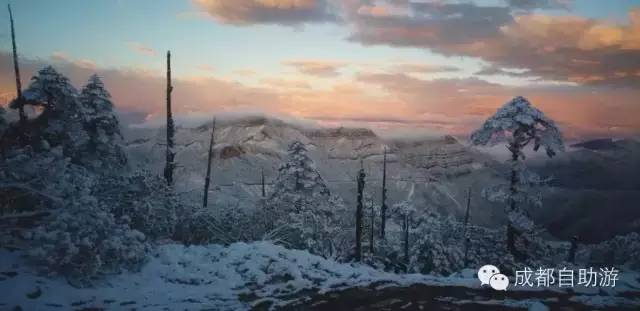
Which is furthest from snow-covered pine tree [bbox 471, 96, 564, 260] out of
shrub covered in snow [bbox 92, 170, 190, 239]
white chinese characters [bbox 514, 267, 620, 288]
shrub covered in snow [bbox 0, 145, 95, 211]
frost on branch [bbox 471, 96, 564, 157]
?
shrub covered in snow [bbox 0, 145, 95, 211]

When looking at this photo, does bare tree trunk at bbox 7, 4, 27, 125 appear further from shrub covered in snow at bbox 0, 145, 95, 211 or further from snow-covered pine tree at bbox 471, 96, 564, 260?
snow-covered pine tree at bbox 471, 96, 564, 260

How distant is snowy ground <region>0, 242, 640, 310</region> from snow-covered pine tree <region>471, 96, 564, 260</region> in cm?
631

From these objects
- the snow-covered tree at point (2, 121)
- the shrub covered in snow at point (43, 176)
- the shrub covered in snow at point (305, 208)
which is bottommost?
the shrub covered in snow at point (305, 208)

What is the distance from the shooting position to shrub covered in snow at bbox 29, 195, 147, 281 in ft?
36.3

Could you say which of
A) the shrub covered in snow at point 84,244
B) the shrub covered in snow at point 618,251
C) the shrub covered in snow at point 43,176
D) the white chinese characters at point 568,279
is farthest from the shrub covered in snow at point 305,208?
the shrub covered in snow at point 618,251

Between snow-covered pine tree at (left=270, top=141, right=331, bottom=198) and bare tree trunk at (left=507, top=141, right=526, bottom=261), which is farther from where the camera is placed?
snow-covered pine tree at (left=270, top=141, right=331, bottom=198)

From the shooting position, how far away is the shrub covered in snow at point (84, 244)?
435 inches

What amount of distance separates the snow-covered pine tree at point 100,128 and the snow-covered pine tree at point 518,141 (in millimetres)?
20087

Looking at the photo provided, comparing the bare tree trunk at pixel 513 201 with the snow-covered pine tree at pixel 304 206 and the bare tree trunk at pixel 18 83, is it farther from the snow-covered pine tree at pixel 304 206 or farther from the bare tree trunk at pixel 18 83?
the bare tree trunk at pixel 18 83

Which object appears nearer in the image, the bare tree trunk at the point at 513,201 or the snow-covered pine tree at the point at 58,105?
the bare tree trunk at the point at 513,201

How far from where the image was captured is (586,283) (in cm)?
1311

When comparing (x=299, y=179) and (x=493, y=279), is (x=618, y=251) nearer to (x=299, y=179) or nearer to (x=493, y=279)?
(x=299, y=179)

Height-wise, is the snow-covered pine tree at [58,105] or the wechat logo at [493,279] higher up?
the snow-covered pine tree at [58,105]

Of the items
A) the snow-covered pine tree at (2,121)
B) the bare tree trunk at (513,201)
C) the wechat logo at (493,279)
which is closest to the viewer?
the wechat logo at (493,279)
